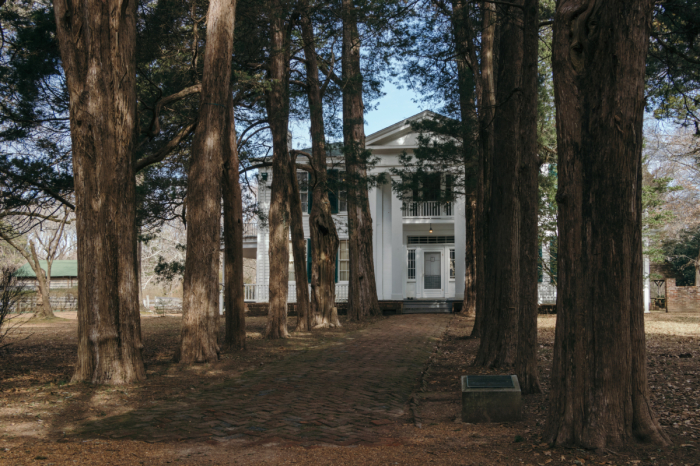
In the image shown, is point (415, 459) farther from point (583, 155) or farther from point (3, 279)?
point (3, 279)

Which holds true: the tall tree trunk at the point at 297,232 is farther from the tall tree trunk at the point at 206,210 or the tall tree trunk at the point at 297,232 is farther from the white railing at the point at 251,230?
the white railing at the point at 251,230

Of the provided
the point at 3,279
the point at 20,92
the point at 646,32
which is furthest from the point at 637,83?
the point at 20,92

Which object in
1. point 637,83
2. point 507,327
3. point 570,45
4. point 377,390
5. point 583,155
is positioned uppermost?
point 570,45

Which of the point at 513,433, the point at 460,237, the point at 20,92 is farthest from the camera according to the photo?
the point at 460,237

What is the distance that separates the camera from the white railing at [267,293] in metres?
25.5

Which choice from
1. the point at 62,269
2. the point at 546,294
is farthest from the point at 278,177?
the point at 62,269

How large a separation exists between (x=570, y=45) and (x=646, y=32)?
591 mm

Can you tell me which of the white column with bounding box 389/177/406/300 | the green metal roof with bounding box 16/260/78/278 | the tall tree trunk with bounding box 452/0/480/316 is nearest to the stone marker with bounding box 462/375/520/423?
the tall tree trunk with bounding box 452/0/480/316

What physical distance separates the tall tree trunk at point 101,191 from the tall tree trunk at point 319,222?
8388mm

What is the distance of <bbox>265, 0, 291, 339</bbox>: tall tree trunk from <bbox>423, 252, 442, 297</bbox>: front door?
13.2 m

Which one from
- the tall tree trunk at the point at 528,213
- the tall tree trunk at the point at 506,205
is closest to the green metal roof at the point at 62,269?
the tall tree trunk at the point at 506,205

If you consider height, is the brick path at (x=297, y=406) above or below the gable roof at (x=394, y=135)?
below

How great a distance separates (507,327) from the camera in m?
8.73

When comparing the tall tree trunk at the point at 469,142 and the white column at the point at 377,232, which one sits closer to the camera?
the tall tree trunk at the point at 469,142
